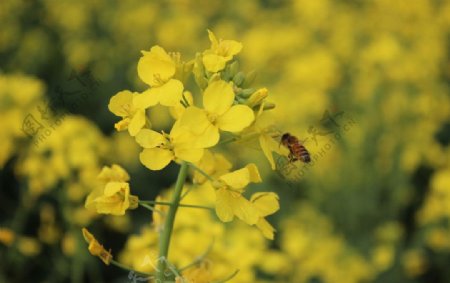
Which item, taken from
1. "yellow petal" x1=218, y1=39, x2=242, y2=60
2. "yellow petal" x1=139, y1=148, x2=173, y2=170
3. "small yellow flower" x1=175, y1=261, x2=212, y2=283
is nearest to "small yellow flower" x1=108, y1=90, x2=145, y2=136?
"yellow petal" x1=139, y1=148, x2=173, y2=170

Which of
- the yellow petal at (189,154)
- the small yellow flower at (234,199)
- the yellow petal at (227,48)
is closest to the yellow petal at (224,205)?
the small yellow flower at (234,199)

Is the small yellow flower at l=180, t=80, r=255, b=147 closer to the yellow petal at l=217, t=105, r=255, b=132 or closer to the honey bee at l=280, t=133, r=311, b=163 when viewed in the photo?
the yellow petal at l=217, t=105, r=255, b=132

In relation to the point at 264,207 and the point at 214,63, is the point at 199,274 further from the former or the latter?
the point at 214,63

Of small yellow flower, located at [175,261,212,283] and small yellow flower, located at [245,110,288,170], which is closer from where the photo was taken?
small yellow flower, located at [245,110,288,170]

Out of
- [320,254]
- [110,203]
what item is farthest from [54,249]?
[110,203]

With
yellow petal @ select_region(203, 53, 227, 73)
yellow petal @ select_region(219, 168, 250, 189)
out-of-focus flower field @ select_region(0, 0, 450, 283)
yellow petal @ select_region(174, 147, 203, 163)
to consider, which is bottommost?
out-of-focus flower field @ select_region(0, 0, 450, 283)

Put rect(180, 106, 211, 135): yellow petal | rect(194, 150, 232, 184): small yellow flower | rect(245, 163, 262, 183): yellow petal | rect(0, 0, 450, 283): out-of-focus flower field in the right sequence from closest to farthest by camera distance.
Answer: rect(180, 106, 211, 135): yellow petal, rect(245, 163, 262, 183): yellow petal, rect(194, 150, 232, 184): small yellow flower, rect(0, 0, 450, 283): out-of-focus flower field

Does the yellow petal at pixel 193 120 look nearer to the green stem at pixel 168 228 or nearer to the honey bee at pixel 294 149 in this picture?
the green stem at pixel 168 228

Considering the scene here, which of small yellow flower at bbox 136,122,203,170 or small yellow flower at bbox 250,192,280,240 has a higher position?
small yellow flower at bbox 136,122,203,170
